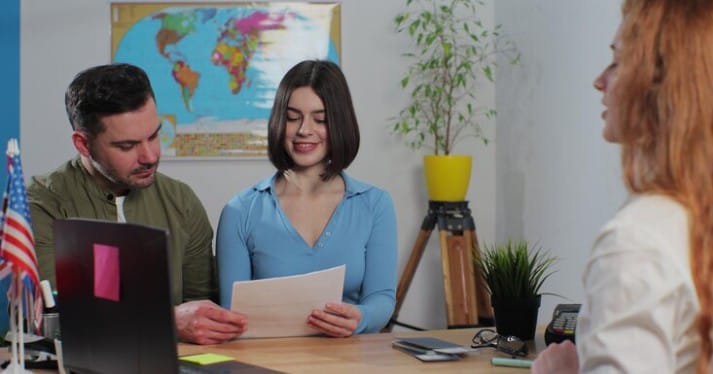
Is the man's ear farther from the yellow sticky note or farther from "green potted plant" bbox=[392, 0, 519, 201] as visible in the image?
"green potted plant" bbox=[392, 0, 519, 201]

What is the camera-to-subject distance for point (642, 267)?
1192mm

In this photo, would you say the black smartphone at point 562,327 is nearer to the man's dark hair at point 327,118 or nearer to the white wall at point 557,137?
the man's dark hair at point 327,118

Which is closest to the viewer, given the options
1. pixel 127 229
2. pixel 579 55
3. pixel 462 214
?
pixel 127 229

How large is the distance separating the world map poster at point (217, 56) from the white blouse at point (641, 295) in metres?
3.86

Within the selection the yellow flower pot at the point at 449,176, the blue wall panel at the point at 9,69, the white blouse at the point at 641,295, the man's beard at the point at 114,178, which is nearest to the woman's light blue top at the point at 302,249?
the man's beard at the point at 114,178

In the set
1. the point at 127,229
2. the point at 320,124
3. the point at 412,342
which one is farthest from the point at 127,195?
the point at 127,229

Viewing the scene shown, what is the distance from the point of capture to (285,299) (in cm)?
221

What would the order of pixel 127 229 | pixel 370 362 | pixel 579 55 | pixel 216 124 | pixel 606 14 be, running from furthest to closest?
pixel 216 124
pixel 579 55
pixel 606 14
pixel 370 362
pixel 127 229

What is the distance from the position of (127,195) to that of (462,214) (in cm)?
229

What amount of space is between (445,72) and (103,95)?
8.43 ft

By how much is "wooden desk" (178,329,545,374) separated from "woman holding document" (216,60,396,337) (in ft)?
1.01

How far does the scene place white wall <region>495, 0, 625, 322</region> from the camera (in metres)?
3.71

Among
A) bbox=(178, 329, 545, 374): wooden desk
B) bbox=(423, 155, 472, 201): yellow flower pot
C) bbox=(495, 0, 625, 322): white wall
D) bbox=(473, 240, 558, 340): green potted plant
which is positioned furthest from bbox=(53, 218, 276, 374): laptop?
bbox=(423, 155, 472, 201): yellow flower pot

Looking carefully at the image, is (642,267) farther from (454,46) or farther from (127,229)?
(454,46)
